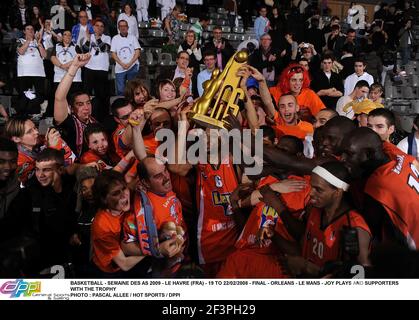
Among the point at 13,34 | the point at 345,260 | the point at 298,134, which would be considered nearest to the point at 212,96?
the point at 345,260

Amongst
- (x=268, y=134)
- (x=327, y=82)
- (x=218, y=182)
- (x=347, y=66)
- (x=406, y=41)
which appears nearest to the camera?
(x=218, y=182)

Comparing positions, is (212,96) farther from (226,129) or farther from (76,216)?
(76,216)

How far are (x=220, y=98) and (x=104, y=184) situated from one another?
2.25ft

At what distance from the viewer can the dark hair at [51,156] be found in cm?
284

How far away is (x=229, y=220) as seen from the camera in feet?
9.63

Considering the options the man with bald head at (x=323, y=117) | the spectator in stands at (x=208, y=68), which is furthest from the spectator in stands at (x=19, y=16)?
the man with bald head at (x=323, y=117)

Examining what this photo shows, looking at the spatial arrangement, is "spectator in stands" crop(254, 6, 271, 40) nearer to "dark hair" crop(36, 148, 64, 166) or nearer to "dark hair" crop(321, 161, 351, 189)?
"dark hair" crop(36, 148, 64, 166)

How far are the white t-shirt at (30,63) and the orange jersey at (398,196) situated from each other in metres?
4.67

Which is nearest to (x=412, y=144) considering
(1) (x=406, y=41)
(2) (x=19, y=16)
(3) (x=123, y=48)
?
(3) (x=123, y=48)

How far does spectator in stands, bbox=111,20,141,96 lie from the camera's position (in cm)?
655

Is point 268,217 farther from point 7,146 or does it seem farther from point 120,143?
point 7,146

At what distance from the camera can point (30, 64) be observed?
20.6 feet

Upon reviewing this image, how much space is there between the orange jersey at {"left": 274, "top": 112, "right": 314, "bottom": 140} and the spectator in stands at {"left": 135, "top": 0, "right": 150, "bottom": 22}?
18.0 feet
